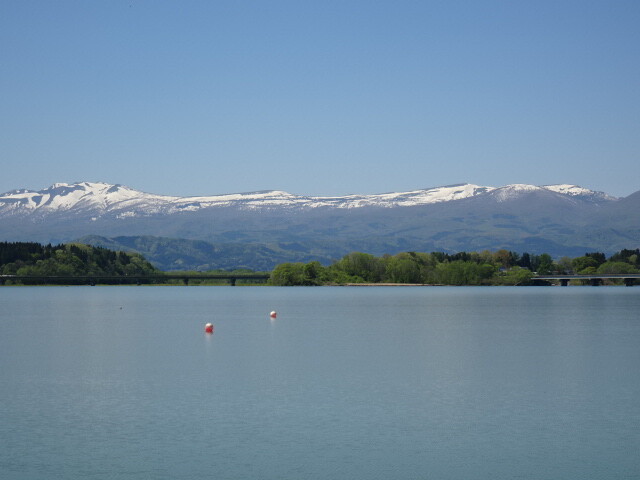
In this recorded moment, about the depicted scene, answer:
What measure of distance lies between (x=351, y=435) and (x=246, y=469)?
16.0 feet

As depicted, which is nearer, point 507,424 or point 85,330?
point 507,424

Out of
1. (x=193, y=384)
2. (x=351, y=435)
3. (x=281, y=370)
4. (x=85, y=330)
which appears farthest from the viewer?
(x=85, y=330)

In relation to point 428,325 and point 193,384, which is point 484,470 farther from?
point 428,325

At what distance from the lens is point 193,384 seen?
39.7 metres

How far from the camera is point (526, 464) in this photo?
24.5 m

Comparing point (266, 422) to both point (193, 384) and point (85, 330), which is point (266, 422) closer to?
point (193, 384)

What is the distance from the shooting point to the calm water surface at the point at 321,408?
2452 centimetres

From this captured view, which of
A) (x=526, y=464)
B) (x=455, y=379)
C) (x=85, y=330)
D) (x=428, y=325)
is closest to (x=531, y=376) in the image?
(x=455, y=379)

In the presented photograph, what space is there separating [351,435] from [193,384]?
13379 mm

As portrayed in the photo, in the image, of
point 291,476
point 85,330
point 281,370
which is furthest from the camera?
point 85,330

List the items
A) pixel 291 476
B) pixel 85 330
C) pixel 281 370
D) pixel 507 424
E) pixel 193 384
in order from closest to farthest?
pixel 291 476 < pixel 507 424 < pixel 193 384 < pixel 281 370 < pixel 85 330

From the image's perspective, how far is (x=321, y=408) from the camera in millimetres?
32906

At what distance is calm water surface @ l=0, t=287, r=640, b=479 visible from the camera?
80.4 ft

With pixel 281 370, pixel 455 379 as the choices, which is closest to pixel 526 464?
pixel 455 379
